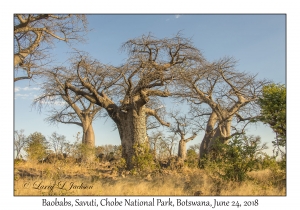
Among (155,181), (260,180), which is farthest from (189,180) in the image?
(260,180)

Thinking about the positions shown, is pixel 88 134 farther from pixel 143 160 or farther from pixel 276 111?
pixel 276 111

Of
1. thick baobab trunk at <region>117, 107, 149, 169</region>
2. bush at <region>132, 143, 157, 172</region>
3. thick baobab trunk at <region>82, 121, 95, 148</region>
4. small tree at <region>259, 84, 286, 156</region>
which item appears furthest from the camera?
thick baobab trunk at <region>82, 121, 95, 148</region>

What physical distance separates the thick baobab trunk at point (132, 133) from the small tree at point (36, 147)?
405cm

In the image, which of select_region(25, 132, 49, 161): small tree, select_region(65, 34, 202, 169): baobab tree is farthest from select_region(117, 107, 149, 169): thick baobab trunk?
select_region(25, 132, 49, 161): small tree

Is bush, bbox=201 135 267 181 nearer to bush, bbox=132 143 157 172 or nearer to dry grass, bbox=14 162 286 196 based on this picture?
dry grass, bbox=14 162 286 196

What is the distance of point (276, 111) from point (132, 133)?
370 cm

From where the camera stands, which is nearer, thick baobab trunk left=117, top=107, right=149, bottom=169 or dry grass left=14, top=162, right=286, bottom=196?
dry grass left=14, top=162, right=286, bottom=196

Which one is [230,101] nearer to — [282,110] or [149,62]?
[149,62]

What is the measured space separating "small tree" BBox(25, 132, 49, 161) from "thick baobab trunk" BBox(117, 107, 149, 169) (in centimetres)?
405

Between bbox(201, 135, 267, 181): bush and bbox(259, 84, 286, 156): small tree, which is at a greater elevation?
bbox(259, 84, 286, 156): small tree

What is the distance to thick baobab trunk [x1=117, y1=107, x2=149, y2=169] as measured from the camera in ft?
25.8

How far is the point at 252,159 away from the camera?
19.3 ft

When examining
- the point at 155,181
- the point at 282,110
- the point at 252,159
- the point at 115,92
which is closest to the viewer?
the point at 282,110

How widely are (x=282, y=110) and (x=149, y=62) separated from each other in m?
3.15
